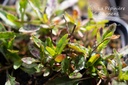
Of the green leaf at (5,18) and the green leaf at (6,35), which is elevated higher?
the green leaf at (5,18)

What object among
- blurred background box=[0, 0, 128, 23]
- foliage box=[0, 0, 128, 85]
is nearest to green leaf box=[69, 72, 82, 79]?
foliage box=[0, 0, 128, 85]

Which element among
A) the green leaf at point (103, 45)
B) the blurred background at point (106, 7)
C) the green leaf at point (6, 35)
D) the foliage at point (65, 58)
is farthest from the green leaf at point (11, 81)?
the blurred background at point (106, 7)

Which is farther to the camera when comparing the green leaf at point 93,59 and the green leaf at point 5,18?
the green leaf at point 5,18

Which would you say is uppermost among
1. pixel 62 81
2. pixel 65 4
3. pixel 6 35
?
pixel 65 4

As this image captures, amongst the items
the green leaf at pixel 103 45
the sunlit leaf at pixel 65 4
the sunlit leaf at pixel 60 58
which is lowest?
the sunlit leaf at pixel 60 58

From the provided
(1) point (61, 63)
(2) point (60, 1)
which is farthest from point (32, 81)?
(2) point (60, 1)

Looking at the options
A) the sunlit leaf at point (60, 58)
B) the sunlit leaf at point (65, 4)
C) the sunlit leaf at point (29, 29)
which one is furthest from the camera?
the sunlit leaf at point (65, 4)

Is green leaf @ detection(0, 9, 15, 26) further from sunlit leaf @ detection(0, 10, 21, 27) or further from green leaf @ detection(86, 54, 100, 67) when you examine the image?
green leaf @ detection(86, 54, 100, 67)

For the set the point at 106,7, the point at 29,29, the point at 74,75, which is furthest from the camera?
the point at 106,7

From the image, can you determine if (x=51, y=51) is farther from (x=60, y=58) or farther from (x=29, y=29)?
(x=29, y=29)

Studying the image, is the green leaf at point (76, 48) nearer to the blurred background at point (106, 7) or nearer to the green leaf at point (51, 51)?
the green leaf at point (51, 51)

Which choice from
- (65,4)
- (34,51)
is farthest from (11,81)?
(65,4)
